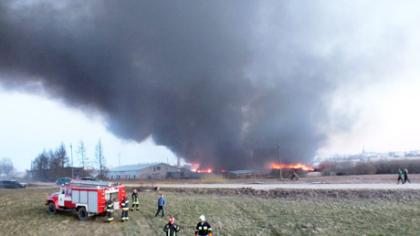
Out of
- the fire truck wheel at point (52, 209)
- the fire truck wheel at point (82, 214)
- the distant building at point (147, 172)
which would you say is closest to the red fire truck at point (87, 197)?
the fire truck wheel at point (82, 214)

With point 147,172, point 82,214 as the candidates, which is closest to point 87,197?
point 82,214

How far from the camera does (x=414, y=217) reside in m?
22.9

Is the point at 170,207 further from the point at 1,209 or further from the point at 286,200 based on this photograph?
the point at 1,209

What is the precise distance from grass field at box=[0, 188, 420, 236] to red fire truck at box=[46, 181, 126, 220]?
0.79m

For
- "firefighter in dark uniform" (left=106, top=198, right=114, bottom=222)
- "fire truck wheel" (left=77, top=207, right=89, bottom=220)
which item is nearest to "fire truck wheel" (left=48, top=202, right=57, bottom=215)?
"fire truck wheel" (left=77, top=207, right=89, bottom=220)

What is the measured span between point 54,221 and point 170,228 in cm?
1325

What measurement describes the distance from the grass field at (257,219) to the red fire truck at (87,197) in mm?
790

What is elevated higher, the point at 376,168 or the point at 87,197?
the point at 87,197

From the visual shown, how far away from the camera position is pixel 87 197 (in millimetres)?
25391

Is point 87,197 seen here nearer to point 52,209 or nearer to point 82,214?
point 82,214

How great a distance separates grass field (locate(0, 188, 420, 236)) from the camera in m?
20.9

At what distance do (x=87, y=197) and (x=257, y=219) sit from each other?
44.0 feet

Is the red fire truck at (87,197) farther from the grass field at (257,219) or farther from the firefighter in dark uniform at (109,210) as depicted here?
the grass field at (257,219)

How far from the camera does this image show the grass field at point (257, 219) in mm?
20891
